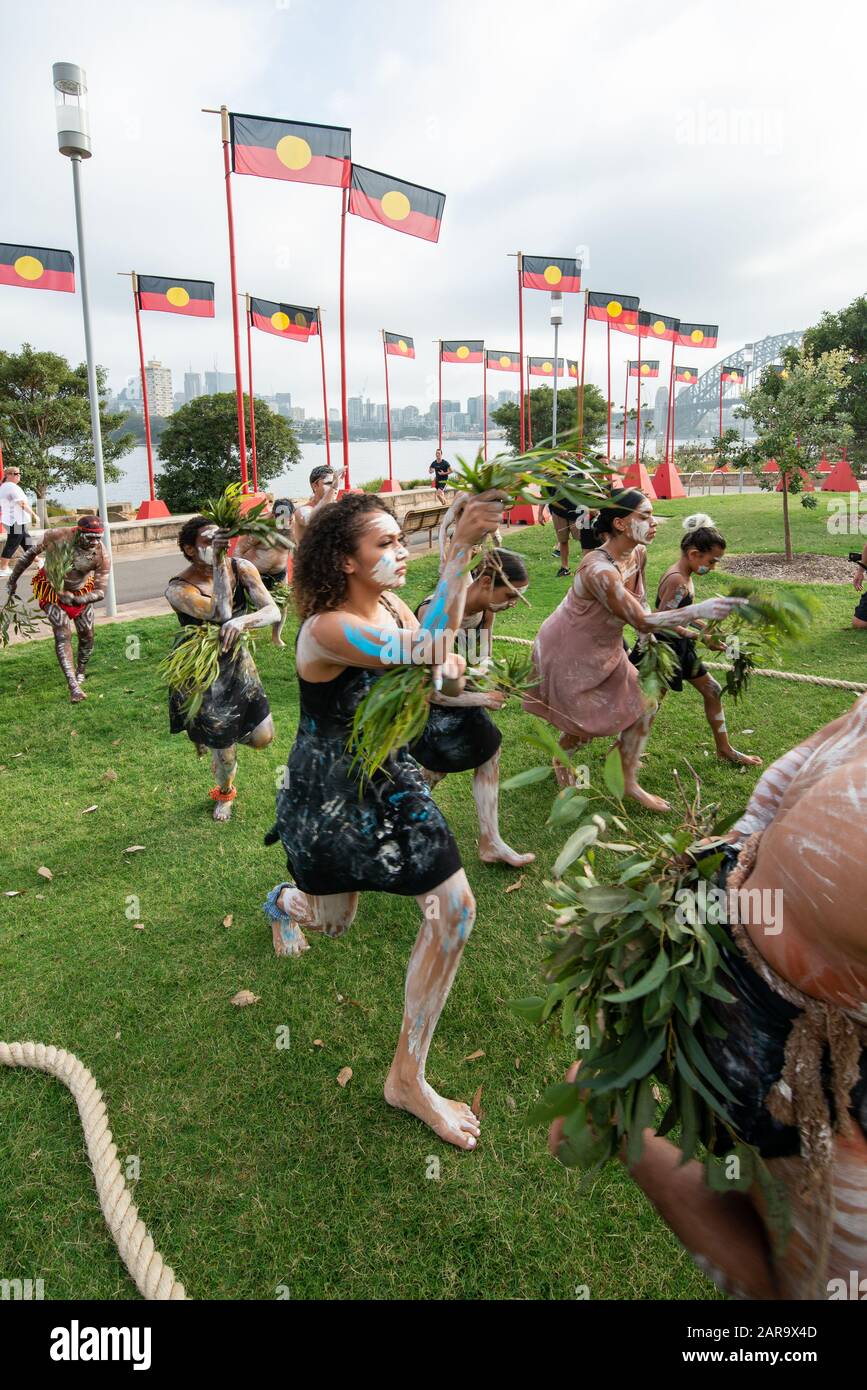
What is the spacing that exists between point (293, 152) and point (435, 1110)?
47.5 ft

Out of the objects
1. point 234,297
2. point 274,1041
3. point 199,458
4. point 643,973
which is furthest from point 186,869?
point 199,458

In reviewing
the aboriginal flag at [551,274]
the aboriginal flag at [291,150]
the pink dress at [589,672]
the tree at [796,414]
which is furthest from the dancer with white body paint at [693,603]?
the aboriginal flag at [551,274]

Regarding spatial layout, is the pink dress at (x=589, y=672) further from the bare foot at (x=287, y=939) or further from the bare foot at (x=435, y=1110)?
the bare foot at (x=435, y=1110)

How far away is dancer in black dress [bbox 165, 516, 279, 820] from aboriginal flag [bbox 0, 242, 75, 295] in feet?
34.4

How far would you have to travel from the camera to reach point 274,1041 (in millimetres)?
3375

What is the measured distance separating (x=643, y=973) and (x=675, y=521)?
1875 cm

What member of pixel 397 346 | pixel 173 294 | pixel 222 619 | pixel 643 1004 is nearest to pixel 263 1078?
pixel 643 1004

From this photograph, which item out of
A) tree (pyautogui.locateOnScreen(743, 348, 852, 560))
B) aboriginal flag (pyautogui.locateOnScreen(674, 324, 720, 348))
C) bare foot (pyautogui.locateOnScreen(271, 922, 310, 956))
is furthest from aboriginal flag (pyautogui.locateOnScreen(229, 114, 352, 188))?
aboriginal flag (pyautogui.locateOnScreen(674, 324, 720, 348))

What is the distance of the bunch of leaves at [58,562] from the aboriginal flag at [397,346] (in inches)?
901

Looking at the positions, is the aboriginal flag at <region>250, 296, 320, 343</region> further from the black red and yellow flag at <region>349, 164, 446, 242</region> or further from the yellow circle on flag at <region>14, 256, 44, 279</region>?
the yellow circle on flag at <region>14, 256, 44, 279</region>

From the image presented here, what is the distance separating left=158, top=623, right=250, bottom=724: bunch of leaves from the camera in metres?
4.90

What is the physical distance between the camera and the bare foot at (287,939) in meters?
3.90

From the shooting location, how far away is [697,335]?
104 feet
